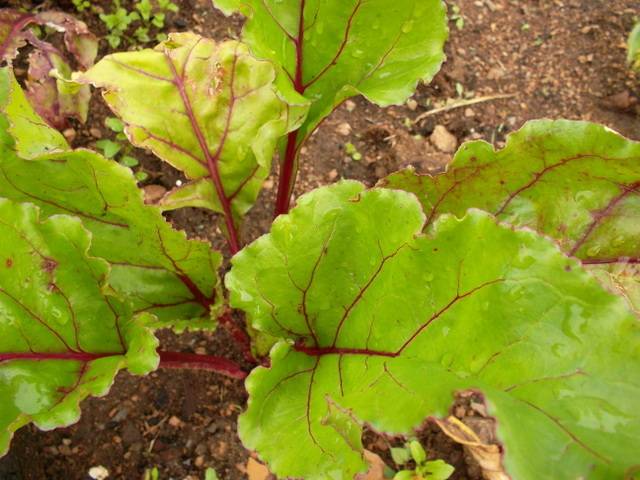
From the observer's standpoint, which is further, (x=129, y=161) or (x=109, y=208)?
(x=129, y=161)

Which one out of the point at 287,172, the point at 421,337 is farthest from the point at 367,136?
the point at 421,337

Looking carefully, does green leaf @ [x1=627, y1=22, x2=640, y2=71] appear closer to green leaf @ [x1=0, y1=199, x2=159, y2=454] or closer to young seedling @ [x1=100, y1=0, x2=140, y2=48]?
young seedling @ [x1=100, y1=0, x2=140, y2=48]

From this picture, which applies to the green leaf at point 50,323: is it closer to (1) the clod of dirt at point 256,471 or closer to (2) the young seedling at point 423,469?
(1) the clod of dirt at point 256,471

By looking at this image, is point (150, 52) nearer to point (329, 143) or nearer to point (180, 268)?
point (180, 268)

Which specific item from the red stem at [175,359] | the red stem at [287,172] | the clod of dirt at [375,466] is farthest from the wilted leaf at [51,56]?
the clod of dirt at [375,466]

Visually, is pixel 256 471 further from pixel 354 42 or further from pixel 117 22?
pixel 117 22

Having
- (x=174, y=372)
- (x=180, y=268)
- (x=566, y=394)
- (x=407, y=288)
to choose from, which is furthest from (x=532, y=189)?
(x=174, y=372)

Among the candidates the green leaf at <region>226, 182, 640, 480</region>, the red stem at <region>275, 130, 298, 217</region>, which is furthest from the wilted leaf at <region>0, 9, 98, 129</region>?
the green leaf at <region>226, 182, 640, 480</region>
